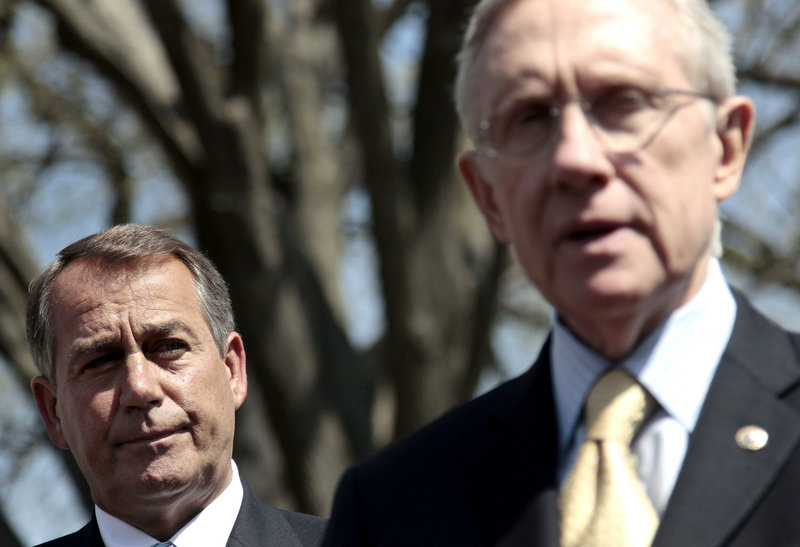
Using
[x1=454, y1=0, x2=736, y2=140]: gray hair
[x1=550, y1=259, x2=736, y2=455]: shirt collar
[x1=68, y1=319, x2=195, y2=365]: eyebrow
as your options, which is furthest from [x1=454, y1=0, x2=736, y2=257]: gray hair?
[x1=68, y1=319, x2=195, y2=365]: eyebrow

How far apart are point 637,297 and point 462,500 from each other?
442 millimetres

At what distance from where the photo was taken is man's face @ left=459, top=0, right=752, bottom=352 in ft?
5.96

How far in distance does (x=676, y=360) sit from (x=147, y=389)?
1.36 metres

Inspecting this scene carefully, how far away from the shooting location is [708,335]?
1.89 metres

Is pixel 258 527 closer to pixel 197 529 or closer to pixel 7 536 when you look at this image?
pixel 197 529

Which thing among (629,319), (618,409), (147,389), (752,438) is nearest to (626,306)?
(629,319)

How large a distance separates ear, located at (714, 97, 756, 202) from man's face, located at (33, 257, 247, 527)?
1.37 m

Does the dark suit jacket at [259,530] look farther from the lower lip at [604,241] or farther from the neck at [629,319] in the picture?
the lower lip at [604,241]

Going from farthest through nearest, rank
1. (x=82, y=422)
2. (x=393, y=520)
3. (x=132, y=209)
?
1. (x=132, y=209)
2. (x=82, y=422)
3. (x=393, y=520)

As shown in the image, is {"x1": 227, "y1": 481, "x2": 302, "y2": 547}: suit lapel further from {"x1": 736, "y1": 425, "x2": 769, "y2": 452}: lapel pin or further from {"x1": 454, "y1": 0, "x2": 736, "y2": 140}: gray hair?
{"x1": 736, "y1": 425, "x2": 769, "y2": 452}: lapel pin

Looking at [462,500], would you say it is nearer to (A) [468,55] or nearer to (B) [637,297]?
(B) [637,297]

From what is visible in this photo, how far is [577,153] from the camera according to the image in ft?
5.97

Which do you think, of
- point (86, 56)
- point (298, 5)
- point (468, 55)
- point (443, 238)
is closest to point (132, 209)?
point (298, 5)

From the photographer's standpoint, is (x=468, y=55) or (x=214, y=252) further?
(x=214, y=252)
